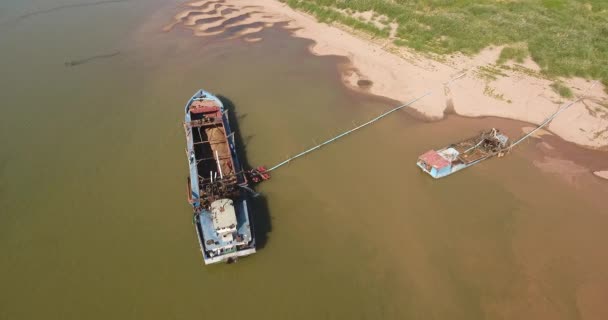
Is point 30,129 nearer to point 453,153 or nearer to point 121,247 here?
point 121,247

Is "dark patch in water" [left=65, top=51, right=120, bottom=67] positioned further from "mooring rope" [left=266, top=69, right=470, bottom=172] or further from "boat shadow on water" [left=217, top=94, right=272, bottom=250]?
"mooring rope" [left=266, top=69, right=470, bottom=172]

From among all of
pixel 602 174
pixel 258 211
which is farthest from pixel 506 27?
pixel 258 211

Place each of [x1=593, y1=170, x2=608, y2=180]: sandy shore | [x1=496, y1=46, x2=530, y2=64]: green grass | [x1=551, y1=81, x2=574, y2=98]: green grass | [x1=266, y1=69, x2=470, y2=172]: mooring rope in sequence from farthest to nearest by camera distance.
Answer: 1. [x1=496, y1=46, x2=530, y2=64]: green grass
2. [x1=551, y1=81, x2=574, y2=98]: green grass
3. [x1=266, y1=69, x2=470, y2=172]: mooring rope
4. [x1=593, y1=170, x2=608, y2=180]: sandy shore

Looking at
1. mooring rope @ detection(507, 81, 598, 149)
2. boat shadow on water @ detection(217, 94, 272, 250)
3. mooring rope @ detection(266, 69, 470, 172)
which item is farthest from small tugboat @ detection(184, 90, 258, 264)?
mooring rope @ detection(507, 81, 598, 149)

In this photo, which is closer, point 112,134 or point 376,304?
point 376,304

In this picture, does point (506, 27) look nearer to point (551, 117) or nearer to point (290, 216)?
point (551, 117)

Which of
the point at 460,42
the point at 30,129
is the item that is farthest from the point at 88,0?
the point at 460,42

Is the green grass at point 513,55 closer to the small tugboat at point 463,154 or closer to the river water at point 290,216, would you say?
the river water at point 290,216
